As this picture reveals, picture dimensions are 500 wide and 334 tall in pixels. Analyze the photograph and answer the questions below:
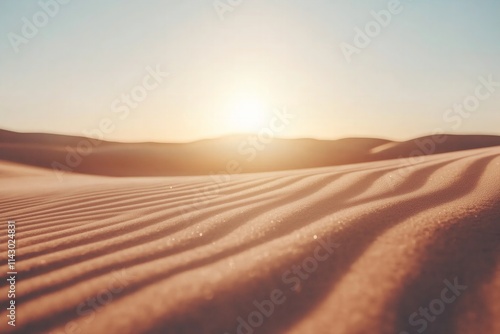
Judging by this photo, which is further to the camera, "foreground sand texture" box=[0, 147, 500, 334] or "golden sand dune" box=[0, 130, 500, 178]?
"golden sand dune" box=[0, 130, 500, 178]

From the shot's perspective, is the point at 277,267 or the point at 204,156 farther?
the point at 204,156

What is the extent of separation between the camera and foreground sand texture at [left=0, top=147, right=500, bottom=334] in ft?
3.02

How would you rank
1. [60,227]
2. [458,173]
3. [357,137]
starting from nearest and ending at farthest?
[60,227], [458,173], [357,137]

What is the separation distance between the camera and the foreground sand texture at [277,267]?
0.92 m

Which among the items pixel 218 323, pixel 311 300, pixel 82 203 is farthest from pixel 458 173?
pixel 82 203

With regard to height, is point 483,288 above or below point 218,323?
below

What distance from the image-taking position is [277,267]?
1.14m

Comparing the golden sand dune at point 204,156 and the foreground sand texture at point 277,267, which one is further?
the golden sand dune at point 204,156

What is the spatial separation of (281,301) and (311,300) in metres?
0.08

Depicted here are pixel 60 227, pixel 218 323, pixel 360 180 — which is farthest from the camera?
pixel 360 180

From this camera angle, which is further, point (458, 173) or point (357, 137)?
point (357, 137)

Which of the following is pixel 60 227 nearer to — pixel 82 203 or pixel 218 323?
pixel 82 203

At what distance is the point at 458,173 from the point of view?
7.66 ft

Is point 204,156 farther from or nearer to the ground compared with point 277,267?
farther from the ground
